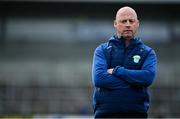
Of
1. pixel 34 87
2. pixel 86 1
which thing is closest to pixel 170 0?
pixel 86 1

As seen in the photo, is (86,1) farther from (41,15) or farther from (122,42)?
(122,42)

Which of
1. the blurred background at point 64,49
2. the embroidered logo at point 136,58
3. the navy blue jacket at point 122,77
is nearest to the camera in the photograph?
the navy blue jacket at point 122,77

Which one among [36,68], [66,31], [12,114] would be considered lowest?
[12,114]

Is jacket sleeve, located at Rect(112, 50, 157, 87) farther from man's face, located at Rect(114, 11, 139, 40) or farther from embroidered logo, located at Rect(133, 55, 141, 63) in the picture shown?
man's face, located at Rect(114, 11, 139, 40)

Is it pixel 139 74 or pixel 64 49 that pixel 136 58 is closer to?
pixel 139 74

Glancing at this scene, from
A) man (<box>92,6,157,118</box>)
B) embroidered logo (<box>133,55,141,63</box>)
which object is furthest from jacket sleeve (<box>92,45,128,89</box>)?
embroidered logo (<box>133,55,141,63</box>)

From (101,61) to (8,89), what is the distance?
9.49m

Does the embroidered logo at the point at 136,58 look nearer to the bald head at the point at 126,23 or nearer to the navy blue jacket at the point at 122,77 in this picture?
the navy blue jacket at the point at 122,77

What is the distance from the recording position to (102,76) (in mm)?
4301

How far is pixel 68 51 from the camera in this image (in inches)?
547

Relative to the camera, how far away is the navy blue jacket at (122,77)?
13.8ft

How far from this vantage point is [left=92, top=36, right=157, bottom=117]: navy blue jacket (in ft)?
13.8

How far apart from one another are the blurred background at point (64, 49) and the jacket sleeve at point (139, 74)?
9109 millimetres

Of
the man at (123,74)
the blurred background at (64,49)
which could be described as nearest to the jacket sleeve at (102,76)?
the man at (123,74)
